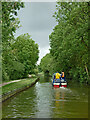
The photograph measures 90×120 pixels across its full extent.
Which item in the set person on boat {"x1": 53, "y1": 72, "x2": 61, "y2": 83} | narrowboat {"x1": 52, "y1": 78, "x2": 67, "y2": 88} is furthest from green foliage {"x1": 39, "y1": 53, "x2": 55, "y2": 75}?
narrowboat {"x1": 52, "y1": 78, "x2": 67, "y2": 88}

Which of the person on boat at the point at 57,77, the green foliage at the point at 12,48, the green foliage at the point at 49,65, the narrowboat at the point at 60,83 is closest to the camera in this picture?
the green foliage at the point at 12,48

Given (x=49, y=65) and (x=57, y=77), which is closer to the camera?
(x=57, y=77)

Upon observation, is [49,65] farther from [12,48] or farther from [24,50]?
[12,48]

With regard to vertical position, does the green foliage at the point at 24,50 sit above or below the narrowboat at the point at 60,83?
above

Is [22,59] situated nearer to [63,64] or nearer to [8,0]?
[63,64]

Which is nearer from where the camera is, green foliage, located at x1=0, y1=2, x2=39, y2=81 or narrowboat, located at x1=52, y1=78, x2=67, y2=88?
green foliage, located at x1=0, y1=2, x2=39, y2=81

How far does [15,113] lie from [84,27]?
19.0m

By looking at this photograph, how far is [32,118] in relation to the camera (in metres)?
10.4

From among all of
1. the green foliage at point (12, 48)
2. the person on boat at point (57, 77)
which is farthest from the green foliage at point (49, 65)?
the person on boat at point (57, 77)

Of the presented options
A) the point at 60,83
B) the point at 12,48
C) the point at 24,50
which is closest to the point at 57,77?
the point at 60,83

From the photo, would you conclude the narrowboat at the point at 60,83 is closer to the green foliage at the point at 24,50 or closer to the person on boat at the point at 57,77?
the person on boat at the point at 57,77

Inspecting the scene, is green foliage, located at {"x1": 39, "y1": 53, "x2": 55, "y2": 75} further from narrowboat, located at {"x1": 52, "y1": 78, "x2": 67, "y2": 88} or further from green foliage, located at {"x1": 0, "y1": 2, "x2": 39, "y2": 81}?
narrowboat, located at {"x1": 52, "y1": 78, "x2": 67, "y2": 88}

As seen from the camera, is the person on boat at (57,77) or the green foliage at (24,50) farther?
the green foliage at (24,50)

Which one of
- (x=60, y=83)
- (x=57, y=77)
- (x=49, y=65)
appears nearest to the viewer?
(x=60, y=83)
